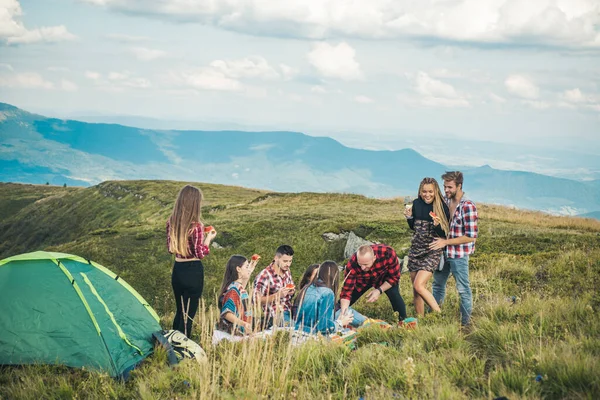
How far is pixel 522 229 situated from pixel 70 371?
19267 mm

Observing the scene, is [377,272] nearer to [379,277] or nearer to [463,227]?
[379,277]

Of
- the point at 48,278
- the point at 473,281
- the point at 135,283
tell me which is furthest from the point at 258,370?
the point at 135,283

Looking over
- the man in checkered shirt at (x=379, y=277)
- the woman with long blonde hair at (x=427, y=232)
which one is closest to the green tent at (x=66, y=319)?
the man in checkered shirt at (x=379, y=277)

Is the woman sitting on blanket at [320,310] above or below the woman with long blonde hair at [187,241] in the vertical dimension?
below

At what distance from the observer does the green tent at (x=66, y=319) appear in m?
7.79

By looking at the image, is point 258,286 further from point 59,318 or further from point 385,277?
point 59,318

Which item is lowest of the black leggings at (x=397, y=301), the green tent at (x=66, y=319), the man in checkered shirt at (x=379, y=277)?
the green tent at (x=66, y=319)

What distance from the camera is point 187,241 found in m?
8.27

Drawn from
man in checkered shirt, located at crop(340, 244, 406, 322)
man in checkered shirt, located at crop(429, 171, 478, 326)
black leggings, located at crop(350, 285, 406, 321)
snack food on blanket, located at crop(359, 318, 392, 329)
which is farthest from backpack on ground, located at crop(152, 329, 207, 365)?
man in checkered shirt, located at crop(429, 171, 478, 326)

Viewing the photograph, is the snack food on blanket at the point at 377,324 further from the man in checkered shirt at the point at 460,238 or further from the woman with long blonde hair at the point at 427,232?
the man in checkered shirt at the point at 460,238

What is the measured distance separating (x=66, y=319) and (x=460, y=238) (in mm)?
6943

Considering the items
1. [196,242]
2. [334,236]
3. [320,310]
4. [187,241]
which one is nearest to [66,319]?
[187,241]

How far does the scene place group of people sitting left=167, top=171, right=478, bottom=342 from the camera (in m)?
8.30

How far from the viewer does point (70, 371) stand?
294 inches
